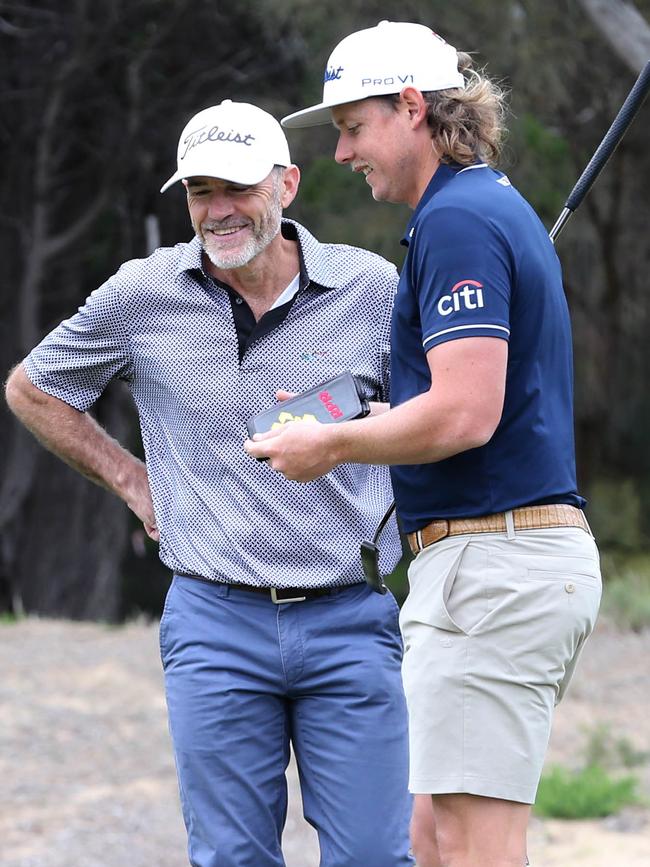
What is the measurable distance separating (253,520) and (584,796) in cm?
285

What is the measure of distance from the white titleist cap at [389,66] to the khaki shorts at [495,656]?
2.86ft

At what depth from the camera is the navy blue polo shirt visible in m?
2.46

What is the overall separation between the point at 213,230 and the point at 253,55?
10.6 metres

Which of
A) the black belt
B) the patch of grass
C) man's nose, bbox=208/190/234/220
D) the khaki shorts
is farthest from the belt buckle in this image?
the patch of grass

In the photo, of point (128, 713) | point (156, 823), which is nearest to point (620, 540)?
point (128, 713)

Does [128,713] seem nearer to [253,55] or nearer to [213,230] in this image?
[213,230]

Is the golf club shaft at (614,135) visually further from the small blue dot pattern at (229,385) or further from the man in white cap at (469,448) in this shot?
the small blue dot pattern at (229,385)

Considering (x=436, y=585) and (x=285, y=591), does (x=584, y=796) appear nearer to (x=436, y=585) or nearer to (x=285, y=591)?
(x=285, y=591)

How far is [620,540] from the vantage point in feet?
46.9

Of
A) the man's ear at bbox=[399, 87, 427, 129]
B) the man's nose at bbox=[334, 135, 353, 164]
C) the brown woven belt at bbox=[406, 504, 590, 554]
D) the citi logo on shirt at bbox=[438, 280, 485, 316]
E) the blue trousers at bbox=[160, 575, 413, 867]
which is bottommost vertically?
the blue trousers at bbox=[160, 575, 413, 867]

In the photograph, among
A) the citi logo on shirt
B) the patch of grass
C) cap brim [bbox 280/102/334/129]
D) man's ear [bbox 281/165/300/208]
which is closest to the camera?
the citi logo on shirt

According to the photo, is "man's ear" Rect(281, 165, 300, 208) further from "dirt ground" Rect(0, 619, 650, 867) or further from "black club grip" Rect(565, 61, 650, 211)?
"dirt ground" Rect(0, 619, 650, 867)

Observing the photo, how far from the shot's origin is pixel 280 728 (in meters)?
3.20

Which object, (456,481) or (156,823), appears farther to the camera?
(156,823)
